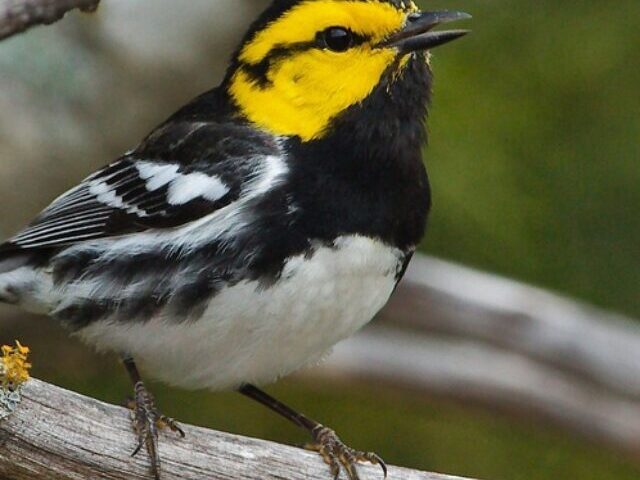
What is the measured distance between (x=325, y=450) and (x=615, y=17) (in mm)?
1904

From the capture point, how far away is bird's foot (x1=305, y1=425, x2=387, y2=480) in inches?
109

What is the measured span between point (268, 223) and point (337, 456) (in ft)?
1.79

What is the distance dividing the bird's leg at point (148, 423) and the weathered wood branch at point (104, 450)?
15 mm

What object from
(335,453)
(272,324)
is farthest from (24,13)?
(335,453)

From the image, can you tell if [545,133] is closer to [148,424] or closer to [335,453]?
[335,453]

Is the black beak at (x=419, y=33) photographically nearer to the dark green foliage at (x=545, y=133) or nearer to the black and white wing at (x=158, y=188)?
the black and white wing at (x=158, y=188)

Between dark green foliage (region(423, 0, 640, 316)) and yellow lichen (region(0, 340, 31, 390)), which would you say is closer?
yellow lichen (region(0, 340, 31, 390))

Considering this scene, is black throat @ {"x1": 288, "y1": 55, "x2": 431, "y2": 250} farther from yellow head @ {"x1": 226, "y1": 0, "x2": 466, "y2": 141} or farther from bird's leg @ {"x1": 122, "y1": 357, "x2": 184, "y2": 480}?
bird's leg @ {"x1": 122, "y1": 357, "x2": 184, "y2": 480}

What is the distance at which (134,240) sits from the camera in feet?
9.32

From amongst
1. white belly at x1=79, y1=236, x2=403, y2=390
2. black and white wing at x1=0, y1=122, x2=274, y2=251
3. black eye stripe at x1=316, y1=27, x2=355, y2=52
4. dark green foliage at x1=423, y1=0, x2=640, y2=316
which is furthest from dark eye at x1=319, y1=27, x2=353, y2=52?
dark green foliage at x1=423, y1=0, x2=640, y2=316

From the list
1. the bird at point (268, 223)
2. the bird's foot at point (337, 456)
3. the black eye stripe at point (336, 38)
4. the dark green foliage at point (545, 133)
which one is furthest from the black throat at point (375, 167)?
the dark green foliage at point (545, 133)

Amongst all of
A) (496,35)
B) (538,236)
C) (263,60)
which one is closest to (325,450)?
(263,60)

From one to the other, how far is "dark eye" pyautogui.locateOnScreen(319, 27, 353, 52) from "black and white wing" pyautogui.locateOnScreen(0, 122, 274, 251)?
0.81 feet

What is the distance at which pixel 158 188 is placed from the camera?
287cm
